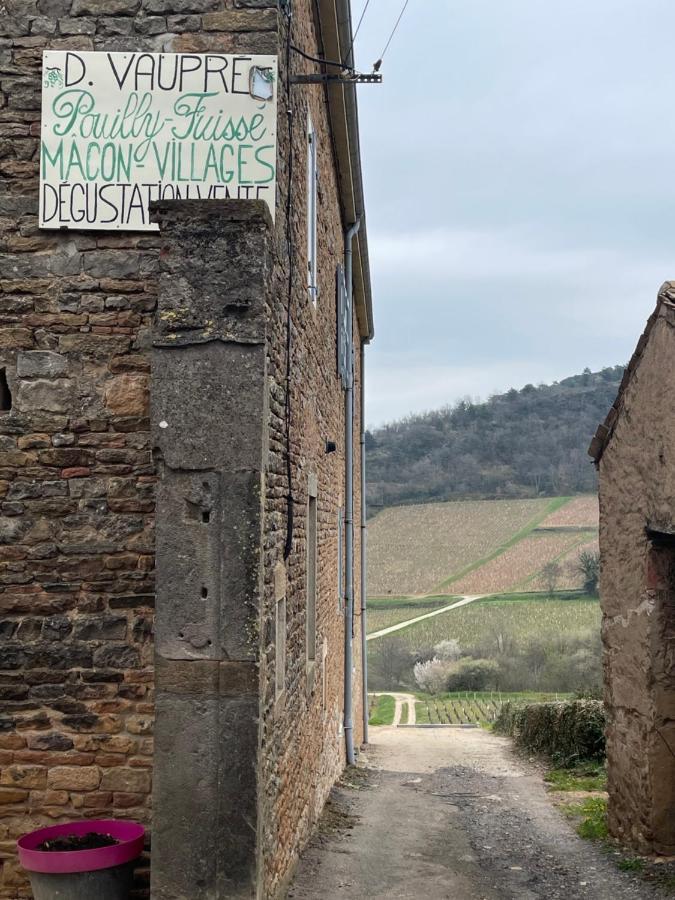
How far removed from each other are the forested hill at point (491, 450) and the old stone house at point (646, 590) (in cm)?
5404

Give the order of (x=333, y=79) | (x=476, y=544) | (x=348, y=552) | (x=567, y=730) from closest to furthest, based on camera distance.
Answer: (x=333, y=79)
(x=348, y=552)
(x=567, y=730)
(x=476, y=544)

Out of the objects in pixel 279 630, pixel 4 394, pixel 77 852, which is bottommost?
pixel 77 852

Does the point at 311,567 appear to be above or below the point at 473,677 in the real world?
above

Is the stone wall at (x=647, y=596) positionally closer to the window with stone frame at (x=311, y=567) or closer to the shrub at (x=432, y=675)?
the window with stone frame at (x=311, y=567)

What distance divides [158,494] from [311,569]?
3328 mm

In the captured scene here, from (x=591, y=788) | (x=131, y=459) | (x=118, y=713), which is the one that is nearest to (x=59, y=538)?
(x=131, y=459)

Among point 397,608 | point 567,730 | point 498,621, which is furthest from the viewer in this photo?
point 397,608

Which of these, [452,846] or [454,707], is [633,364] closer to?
[452,846]

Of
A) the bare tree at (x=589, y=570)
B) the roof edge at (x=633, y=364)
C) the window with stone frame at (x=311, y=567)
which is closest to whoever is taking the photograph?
the roof edge at (x=633, y=364)

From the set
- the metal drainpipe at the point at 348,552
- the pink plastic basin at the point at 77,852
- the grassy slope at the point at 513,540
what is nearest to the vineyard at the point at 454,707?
the metal drainpipe at the point at 348,552

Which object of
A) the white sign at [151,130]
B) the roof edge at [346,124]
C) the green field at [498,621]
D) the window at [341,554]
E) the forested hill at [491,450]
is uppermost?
the forested hill at [491,450]

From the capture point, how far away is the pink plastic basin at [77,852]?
13.2 ft

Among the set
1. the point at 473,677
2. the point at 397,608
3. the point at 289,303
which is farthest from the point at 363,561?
the point at 397,608

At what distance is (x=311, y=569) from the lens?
7.49m
